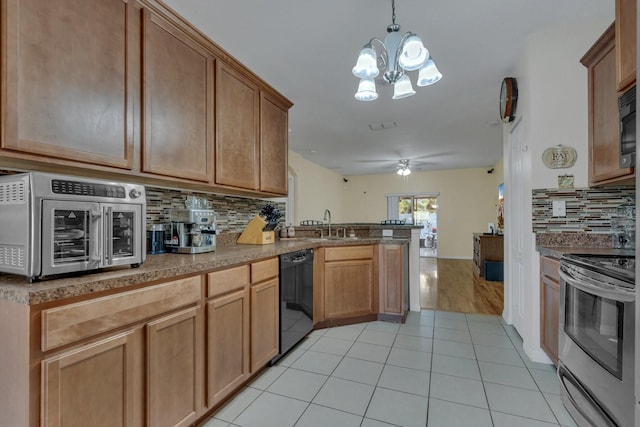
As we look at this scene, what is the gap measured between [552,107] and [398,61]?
4.51 feet

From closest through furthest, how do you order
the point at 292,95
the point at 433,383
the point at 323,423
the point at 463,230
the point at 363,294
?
the point at 323,423
the point at 433,383
the point at 363,294
the point at 292,95
the point at 463,230

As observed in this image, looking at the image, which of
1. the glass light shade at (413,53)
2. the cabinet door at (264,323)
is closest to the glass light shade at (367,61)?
the glass light shade at (413,53)

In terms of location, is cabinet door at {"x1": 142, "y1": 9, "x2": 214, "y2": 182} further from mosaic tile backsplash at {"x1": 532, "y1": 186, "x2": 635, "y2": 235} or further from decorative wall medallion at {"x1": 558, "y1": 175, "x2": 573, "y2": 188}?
decorative wall medallion at {"x1": 558, "y1": 175, "x2": 573, "y2": 188}

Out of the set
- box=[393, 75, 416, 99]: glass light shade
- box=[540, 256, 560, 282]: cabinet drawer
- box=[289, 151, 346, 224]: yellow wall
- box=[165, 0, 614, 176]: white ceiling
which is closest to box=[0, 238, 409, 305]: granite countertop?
box=[393, 75, 416, 99]: glass light shade

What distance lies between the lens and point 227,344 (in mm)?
1769

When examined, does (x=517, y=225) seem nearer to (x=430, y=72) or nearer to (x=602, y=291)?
(x=602, y=291)

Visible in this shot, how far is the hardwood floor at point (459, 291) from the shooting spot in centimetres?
378

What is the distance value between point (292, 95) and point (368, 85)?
1.47m

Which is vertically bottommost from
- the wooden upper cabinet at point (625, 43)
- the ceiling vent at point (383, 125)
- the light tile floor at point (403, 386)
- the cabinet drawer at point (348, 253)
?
the light tile floor at point (403, 386)

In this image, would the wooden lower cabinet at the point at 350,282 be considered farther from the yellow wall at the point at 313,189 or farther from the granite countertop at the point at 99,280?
the yellow wall at the point at 313,189

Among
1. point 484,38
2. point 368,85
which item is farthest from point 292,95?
point 484,38

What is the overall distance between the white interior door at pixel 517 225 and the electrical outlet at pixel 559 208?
0.18 metres

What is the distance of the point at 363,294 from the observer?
10.5 ft

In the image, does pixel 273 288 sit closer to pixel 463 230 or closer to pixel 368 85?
pixel 368 85
